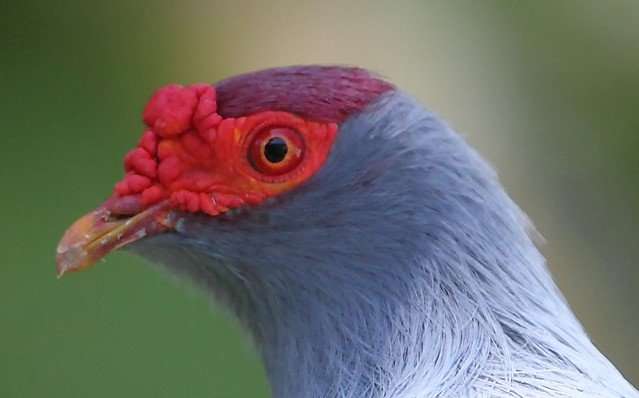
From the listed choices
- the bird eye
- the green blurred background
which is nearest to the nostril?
the bird eye

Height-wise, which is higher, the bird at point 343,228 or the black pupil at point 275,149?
the black pupil at point 275,149

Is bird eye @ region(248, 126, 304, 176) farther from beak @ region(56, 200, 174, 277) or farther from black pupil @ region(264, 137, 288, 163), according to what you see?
beak @ region(56, 200, 174, 277)

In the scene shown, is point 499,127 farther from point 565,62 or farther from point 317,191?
point 317,191

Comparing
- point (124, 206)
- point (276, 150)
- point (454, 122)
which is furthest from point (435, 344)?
point (454, 122)

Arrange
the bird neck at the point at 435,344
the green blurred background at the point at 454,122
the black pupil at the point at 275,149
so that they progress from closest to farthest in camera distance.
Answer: the bird neck at the point at 435,344
the black pupil at the point at 275,149
the green blurred background at the point at 454,122

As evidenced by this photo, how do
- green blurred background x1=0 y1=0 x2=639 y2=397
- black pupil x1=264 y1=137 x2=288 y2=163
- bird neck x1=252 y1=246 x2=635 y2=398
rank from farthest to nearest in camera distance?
1. green blurred background x1=0 y1=0 x2=639 y2=397
2. black pupil x1=264 y1=137 x2=288 y2=163
3. bird neck x1=252 y1=246 x2=635 y2=398

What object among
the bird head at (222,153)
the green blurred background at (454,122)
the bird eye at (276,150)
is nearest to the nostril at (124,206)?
the bird head at (222,153)

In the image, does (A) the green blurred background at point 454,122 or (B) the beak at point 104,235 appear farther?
(A) the green blurred background at point 454,122

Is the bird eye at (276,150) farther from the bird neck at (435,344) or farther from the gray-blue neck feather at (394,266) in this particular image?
the bird neck at (435,344)
